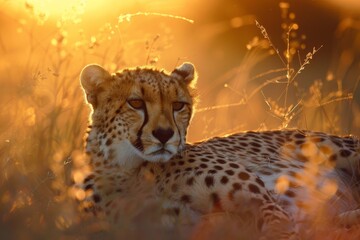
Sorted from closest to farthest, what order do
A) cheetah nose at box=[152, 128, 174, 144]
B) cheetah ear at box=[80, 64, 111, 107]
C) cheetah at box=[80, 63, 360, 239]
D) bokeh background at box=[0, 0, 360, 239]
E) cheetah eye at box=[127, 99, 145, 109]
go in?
bokeh background at box=[0, 0, 360, 239] → cheetah at box=[80, 63, 360, 239] → cheetah nose at box=[152, 128, 174, 144] → cheetah eye at box=[127, 99, 145, 109] → cheetah ear at box=[80, 64, 111, 107]

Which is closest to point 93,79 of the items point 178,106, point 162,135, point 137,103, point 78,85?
point 137,103

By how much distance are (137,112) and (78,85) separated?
1056 mm

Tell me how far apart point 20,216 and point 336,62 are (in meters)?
6.65

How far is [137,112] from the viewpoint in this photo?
14.1 ft

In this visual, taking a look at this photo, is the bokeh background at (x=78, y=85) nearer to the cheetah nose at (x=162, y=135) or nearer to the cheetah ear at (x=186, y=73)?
the cheetah ear at (x=186, y=73)

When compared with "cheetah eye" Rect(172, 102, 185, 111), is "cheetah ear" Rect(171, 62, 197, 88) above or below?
above

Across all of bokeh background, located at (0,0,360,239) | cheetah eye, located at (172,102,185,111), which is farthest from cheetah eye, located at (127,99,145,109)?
bokeh background, located at (0,0,360,239)

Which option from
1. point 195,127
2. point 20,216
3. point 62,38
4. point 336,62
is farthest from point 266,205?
point 336,62

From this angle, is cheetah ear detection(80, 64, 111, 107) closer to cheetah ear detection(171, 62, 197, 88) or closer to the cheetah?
the cheetah

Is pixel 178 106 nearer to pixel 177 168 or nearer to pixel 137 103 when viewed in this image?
pixel 137 103

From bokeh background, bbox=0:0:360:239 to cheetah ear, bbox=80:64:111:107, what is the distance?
210 millimetres

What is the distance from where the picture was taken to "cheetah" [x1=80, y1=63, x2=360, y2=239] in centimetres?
404

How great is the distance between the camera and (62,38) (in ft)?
15.4

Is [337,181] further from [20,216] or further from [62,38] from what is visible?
[20,216]
